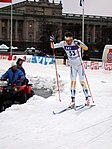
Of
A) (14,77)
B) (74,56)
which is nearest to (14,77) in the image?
(14,77)

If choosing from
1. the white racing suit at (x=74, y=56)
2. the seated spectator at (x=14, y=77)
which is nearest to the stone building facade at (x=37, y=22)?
the seated spectator at (x=14, y=77)

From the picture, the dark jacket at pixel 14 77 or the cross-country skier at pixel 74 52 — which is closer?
the cross-country skier at pixel 74 52

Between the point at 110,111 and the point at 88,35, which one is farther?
the point at 88,35

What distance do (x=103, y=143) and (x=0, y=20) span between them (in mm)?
118008

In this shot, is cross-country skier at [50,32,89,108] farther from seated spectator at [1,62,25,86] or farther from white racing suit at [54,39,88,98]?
seated spectator at [1,62,25,86]

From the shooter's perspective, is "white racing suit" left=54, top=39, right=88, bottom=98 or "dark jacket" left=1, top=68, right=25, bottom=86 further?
"dark jacket" left=1, top=68, right=25, bottom=86

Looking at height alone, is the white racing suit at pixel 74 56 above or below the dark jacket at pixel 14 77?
above

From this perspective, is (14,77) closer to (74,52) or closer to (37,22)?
(74,52)

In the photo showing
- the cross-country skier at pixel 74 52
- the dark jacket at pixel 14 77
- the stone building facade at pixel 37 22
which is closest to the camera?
the cross-country skier at pixel 74 52

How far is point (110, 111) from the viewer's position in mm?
10234

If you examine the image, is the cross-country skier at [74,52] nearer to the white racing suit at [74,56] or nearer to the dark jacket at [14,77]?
the white racing suit at [74,56]

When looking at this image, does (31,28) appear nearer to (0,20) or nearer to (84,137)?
(0,20)

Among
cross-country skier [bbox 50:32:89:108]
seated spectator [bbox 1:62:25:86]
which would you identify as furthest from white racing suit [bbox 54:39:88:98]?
seated spectator [bbox 1:62:25:86]

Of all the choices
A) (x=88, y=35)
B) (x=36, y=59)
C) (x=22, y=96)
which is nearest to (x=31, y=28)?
(x=88, y=35)
